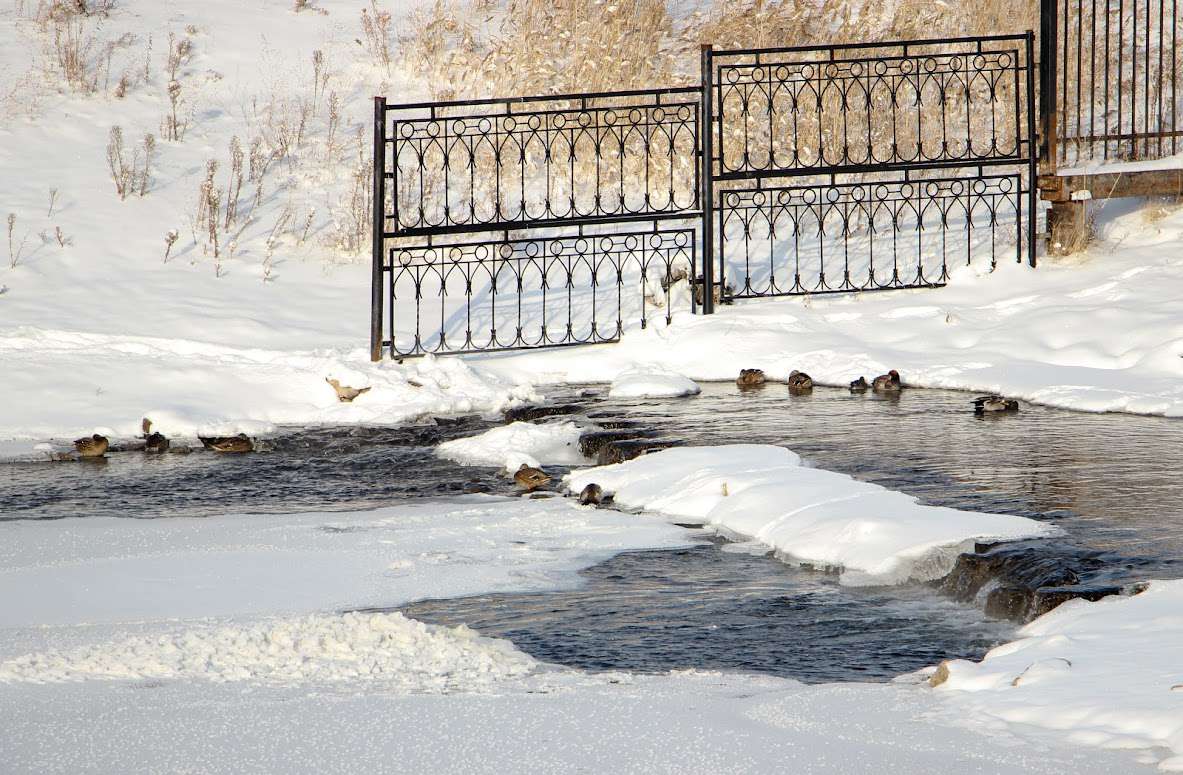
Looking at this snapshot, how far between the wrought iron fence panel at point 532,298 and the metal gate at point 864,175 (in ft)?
1.97

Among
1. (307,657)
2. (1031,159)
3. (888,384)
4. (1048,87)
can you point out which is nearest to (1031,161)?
(1031,159)

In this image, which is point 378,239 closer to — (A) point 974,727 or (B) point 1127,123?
(A) point 974,727

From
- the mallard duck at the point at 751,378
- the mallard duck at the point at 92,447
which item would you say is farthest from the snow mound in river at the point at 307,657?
the mallard duck at the point at 751,378

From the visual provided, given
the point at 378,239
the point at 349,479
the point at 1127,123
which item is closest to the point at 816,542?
the point at 349,479

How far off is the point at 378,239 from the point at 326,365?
4.26 feet

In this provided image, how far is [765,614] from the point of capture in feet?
13.9

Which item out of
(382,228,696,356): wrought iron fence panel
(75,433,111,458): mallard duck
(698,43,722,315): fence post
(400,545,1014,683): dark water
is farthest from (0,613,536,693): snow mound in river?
(698,43,722,315): fence post

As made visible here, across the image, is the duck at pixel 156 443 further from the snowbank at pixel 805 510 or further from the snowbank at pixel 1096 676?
the snowbank at pixel 1096 676

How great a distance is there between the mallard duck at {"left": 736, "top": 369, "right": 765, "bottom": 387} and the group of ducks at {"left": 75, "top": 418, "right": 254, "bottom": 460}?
3078mm

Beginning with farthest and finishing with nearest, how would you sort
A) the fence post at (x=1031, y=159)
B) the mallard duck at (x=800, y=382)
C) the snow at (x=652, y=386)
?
the fence post at (x=1031, y=159)
the snow at (x=652, y=386)
the mallard duck at (x=800, y=382)

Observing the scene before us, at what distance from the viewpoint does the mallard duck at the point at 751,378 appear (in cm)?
904

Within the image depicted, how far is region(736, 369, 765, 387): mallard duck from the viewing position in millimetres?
9039

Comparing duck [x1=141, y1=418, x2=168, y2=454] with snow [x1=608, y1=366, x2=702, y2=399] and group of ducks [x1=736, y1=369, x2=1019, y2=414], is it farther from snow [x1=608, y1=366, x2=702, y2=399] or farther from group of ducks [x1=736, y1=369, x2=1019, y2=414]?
group of ducks [x1=736, y1=369, x2=1019, y2=414]

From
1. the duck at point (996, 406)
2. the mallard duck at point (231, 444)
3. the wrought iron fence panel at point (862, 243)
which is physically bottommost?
the mallard duck at point (231, 444)
